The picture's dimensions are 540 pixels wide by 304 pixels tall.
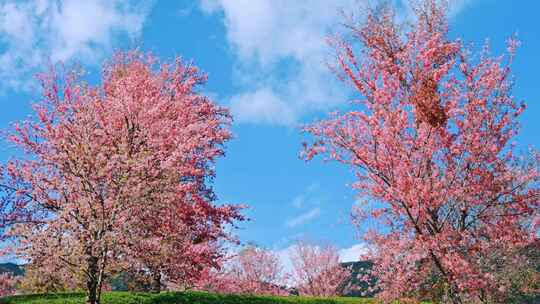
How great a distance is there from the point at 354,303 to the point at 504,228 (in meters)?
8.65

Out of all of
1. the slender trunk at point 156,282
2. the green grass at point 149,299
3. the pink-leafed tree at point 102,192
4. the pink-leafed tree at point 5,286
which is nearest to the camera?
the pink-leafed tree at point 102,192

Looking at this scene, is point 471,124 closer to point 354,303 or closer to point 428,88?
point 428,88

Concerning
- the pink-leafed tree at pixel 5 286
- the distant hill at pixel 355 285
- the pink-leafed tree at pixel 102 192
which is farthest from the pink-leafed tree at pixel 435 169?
the pink-leafed tree at pixel 5 286

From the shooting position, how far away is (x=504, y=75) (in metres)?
13.3

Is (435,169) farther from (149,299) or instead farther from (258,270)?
(258,270)

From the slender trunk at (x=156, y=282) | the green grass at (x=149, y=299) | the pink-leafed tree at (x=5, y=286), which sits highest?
the pink-leafed tree at (x=5, y=286)

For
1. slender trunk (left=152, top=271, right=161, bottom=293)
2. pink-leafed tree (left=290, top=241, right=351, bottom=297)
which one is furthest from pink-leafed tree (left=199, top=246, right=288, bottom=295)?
slender trunk (left=152, top=271, right=161, bottom=293)

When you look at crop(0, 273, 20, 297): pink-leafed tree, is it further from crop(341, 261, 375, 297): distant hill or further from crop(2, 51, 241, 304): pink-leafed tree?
crop(341, 261, 375, 297): distant hill

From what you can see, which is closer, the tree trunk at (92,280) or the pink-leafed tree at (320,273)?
the tree trunk at (92,280)

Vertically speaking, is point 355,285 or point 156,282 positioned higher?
point 355,285

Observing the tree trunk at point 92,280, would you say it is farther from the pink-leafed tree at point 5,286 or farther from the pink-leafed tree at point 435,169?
the pink-leafed tree at point 5,286

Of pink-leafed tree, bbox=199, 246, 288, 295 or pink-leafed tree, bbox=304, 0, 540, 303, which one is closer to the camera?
pink-leafed tree, bbox=304, 0, 540, 303

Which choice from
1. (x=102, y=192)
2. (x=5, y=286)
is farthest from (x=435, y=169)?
(x=5, y=286)

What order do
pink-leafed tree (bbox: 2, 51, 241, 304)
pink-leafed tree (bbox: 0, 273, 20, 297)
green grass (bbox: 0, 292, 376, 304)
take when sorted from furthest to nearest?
pink-leafed tree (bbox: 0, 273, 20, 297) → green grass (bbox: 0, 292, 376, 304) → pink-leafed tree (bbox: 2, 51, 241, 304)
